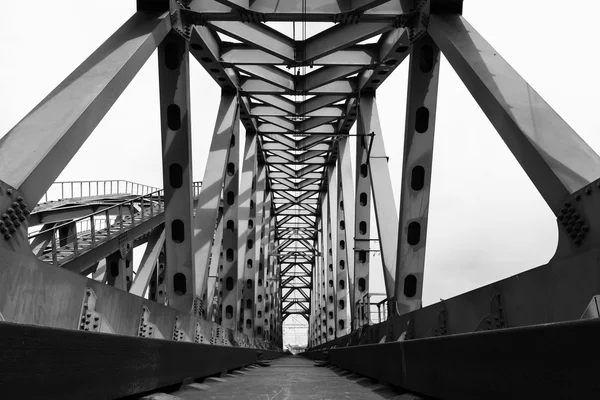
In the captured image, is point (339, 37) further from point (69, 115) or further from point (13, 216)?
point (13, 216)

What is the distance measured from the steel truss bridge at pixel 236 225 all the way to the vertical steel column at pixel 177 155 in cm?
3

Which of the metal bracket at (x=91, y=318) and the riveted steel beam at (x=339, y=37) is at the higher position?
the riveted steel beam at (x=339, y=37)

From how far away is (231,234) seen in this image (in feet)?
69.2

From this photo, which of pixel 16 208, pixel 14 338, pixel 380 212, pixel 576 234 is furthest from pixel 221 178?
pixel 14 338

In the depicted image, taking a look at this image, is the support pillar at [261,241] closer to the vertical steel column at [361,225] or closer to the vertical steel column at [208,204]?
the vertical steel column at [361,225]

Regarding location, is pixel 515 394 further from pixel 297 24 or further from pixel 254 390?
pixel 297 24

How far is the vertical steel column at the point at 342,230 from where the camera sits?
26250 millimetres

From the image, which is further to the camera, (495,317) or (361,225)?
(361,225)

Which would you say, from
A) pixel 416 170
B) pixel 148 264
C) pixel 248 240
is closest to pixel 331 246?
pixel 248 240

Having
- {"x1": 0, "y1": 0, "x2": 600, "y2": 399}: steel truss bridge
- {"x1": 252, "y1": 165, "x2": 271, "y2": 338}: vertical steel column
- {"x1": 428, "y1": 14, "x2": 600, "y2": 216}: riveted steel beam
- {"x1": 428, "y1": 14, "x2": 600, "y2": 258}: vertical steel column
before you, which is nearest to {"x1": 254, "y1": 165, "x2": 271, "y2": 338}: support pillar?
{"x1": 252, "y1": 165, "x2": 271, "y2": 338}: vertical steel column

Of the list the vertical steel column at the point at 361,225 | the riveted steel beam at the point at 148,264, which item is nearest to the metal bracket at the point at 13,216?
the riveted steel beam at the point at 148,264

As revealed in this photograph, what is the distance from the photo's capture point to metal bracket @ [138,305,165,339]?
7.49 metres

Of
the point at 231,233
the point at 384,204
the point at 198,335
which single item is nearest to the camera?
the point at 198,335

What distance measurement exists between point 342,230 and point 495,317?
24.7 metres
